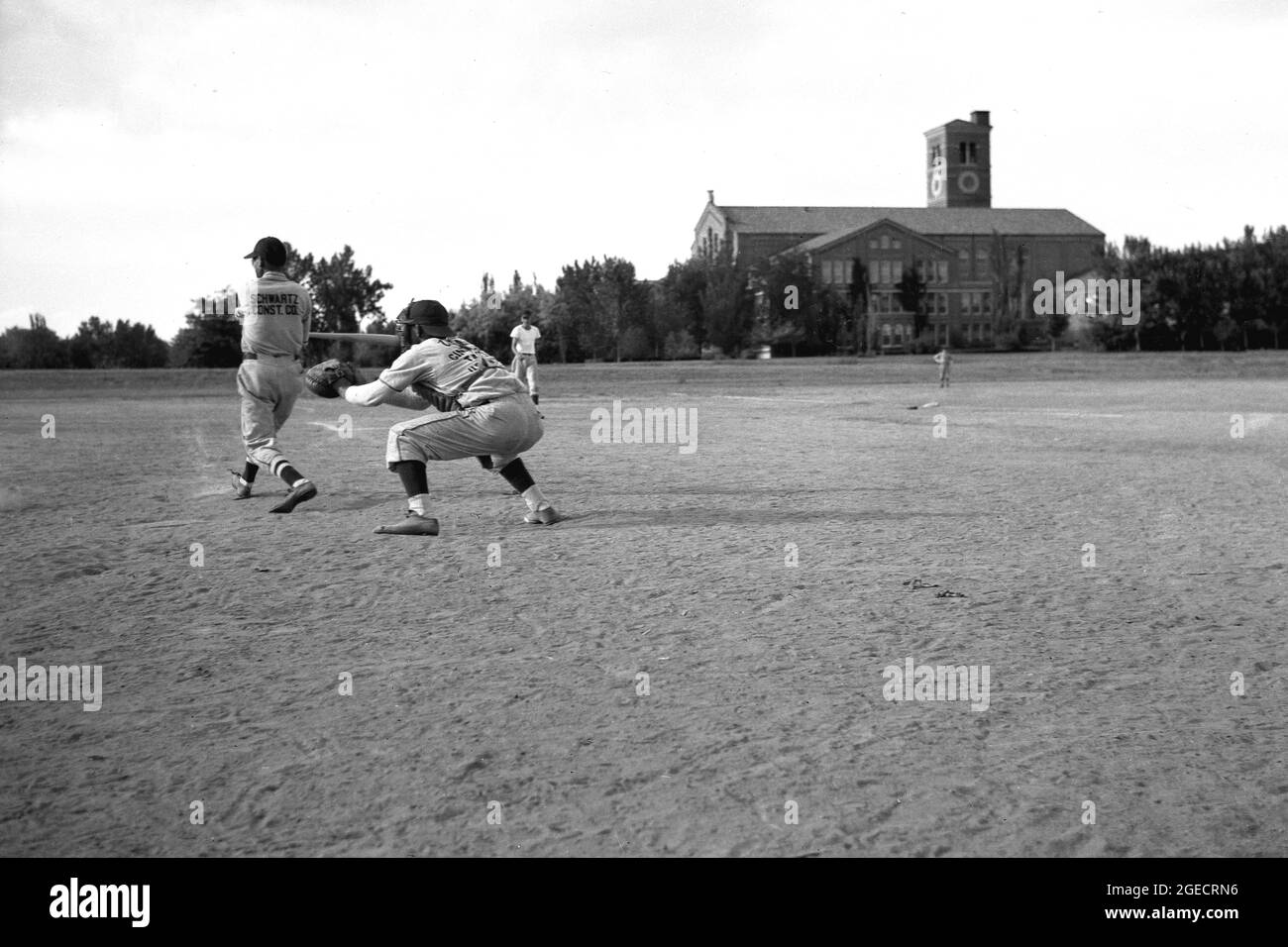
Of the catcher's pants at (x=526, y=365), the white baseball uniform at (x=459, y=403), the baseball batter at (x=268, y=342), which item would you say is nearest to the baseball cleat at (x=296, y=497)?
the baseball batter at (x=268, y=342)

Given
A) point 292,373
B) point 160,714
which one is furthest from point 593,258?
point 160,714

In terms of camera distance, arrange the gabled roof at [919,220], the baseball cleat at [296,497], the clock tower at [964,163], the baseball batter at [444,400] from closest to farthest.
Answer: the baseball batter at [444,400], the baseball cleat at [296,497], the gabled roof at [919,220], the clock tower at [964,163]

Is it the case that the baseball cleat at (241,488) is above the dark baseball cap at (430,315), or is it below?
below

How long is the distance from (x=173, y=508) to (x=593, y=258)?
240ft

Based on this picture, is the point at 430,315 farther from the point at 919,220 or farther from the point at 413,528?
the point at 919,220

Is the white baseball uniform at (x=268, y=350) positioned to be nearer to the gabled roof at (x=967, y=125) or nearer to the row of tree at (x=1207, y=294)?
the row of tree at (x=1207, y=294)

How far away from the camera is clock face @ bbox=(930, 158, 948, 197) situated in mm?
136750

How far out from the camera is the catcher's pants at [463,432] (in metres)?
8.41

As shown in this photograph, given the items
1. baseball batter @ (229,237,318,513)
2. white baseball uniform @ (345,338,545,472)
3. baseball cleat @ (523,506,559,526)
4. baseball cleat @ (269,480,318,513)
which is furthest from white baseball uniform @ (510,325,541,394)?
white baseball uniform @ (345,338,545,472)

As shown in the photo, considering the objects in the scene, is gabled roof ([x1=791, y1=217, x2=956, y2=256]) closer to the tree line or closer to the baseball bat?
the tree line

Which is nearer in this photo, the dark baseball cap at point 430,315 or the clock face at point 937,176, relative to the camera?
the dark baseball cap at point 430,315

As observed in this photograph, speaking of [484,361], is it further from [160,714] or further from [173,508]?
[160,714]

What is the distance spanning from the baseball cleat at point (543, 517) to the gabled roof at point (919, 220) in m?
104

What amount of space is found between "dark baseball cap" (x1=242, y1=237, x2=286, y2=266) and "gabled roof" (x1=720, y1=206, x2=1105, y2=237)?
10229 cm
